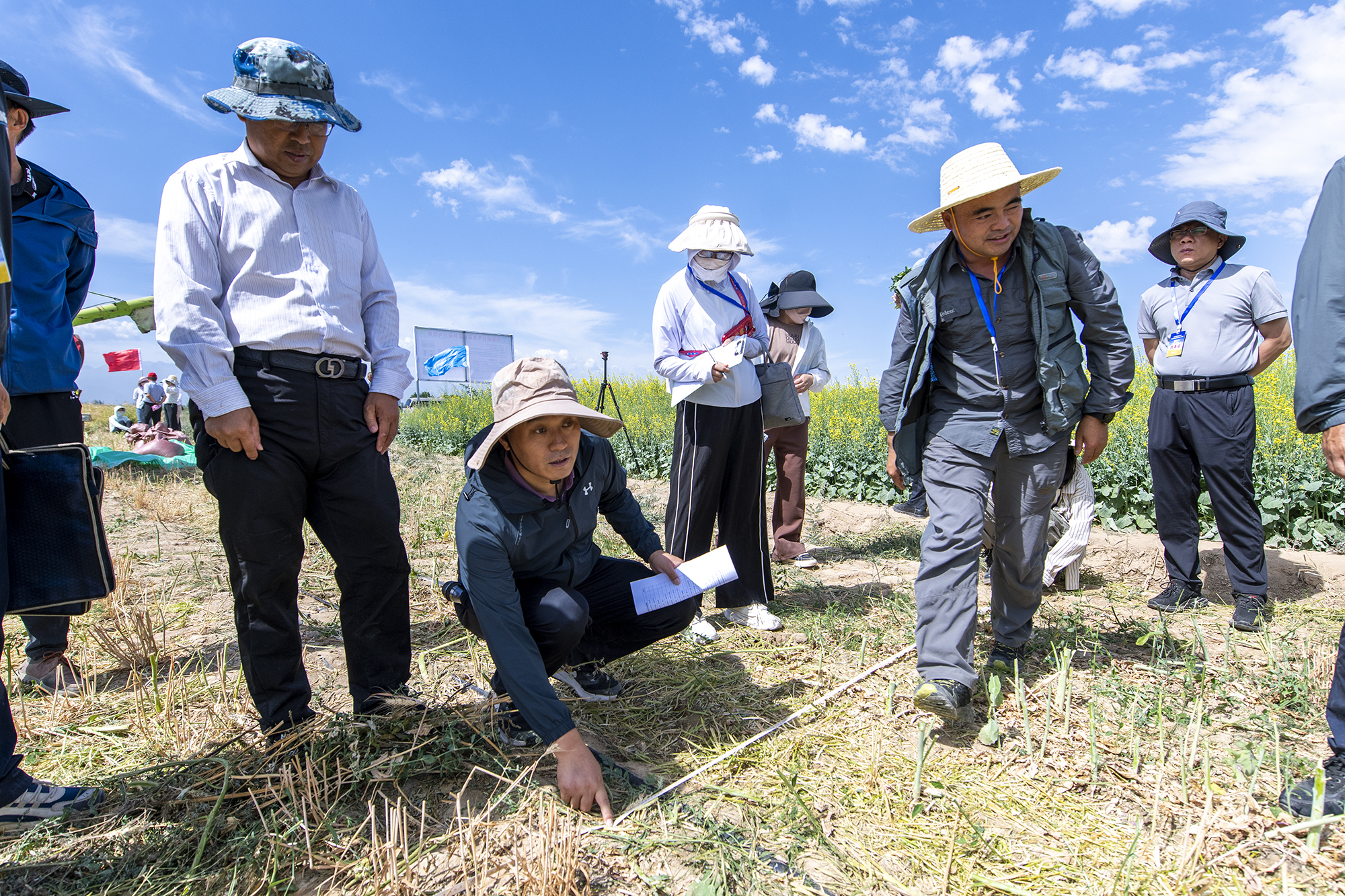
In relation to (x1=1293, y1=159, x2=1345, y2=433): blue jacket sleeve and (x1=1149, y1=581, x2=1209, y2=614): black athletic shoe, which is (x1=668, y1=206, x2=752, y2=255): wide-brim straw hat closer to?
(x1=1293, y1=159, x2=1345, y2=433): blue jacket sleeve

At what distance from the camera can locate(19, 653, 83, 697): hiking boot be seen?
9.28 ft

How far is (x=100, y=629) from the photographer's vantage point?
3.02m

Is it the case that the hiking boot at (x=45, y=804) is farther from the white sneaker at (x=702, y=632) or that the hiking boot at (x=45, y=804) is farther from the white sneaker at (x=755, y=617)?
the white sneaker at (x=755, y=617)

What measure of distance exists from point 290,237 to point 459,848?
1758 mm

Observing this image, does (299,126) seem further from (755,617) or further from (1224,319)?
(1224,319)

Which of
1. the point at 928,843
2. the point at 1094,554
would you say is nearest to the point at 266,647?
the point at 928,843

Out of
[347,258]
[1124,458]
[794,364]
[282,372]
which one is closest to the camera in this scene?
[282,372]

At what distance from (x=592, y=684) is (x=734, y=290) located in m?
2.01

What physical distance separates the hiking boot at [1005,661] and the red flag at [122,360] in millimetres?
20681

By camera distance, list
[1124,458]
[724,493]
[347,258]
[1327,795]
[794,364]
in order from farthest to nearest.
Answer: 1. [1124,458]
2. [794,364]
3. [724,493]
4. [347,258]
5. [1327,795]

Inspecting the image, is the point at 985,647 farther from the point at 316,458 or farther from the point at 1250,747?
the point at 316,458

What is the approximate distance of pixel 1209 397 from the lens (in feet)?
12.6

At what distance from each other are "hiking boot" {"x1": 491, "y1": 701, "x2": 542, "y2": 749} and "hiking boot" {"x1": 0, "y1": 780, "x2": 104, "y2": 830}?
1058mm

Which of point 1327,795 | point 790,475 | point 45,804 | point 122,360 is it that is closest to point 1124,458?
point 790,475
